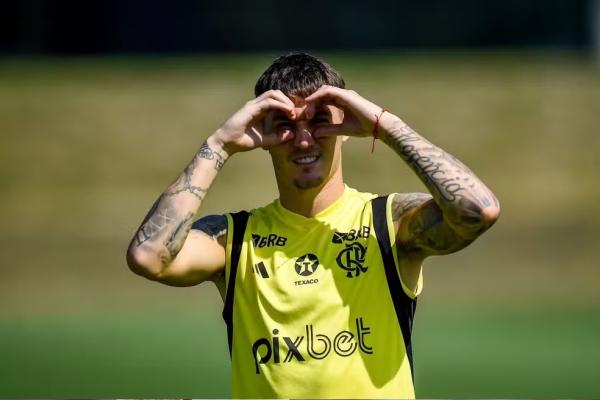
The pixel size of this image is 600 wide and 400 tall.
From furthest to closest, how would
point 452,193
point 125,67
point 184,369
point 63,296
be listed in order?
1. point 125,67
2. point 63,296
3. point 184,369
4. point 452,193

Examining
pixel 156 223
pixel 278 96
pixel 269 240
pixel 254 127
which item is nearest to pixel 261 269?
pixel 269 240

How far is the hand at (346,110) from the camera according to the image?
189 inches

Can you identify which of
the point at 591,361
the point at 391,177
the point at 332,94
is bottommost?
the point at 591,361

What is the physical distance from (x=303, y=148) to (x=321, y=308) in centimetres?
66

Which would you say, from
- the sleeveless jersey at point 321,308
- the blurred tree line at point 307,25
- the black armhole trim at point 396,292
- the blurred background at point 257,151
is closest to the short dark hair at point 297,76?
the sleeveless jersey at point 321,308

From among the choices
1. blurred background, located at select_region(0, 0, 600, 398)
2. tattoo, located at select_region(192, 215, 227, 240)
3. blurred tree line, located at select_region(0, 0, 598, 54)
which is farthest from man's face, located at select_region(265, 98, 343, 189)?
blurred tree line, located at select_region(0, 0, 598, 54)

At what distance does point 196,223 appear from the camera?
5062 millimetres

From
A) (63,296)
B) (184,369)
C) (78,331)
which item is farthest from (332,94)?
(63,296)

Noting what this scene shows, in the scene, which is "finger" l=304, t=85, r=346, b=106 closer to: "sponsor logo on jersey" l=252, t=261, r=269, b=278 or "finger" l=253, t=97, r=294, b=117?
"finger" l=253, t=97, r=294, b=117

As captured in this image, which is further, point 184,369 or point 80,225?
point 80,225

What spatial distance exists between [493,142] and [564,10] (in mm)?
3642

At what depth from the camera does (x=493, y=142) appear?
18.4m

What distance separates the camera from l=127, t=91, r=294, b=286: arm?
15.8ft

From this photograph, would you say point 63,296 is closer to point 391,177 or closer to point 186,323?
point 186,323
